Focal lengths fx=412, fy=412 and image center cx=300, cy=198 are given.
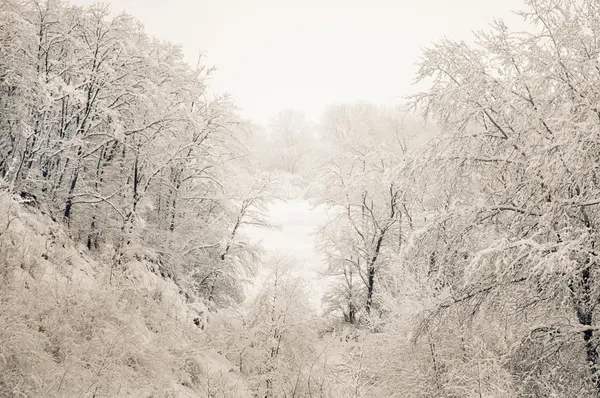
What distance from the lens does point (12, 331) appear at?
4.11 metres

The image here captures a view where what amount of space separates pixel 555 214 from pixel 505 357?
2.59 m

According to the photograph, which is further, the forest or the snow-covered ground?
the snow-covered ground

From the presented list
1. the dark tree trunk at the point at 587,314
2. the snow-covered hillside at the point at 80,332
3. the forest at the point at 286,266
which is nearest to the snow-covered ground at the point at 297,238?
the forest at the point at 286,266

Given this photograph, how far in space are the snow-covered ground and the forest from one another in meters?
9.52

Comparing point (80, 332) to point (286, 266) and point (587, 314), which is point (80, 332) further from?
point (286, 266)

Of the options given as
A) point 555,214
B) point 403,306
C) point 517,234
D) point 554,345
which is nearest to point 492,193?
point 517,234

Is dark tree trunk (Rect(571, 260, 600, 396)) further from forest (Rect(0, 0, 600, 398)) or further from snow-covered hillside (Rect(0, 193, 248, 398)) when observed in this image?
snow-covered hillside (Rect(0, 193, 248, 398))

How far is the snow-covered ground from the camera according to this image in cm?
2250

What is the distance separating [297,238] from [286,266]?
1698cm

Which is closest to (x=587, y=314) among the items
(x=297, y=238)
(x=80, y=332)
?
(x=80, y=332)

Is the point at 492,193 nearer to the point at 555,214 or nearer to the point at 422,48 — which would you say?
the point at 555,214

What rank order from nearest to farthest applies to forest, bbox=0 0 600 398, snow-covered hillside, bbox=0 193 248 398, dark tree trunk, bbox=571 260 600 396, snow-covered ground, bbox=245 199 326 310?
1. snow-covered hillside, bbox=0 193 248 398
2. forest, bbox=0 0 600 398
3. dark tree trunk, bbox=571 260 600 396
4. snow-covered ground, bbox=245 199 326 310

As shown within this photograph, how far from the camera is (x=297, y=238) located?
95.7 feet

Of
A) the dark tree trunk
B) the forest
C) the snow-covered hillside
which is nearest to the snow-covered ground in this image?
the forest
